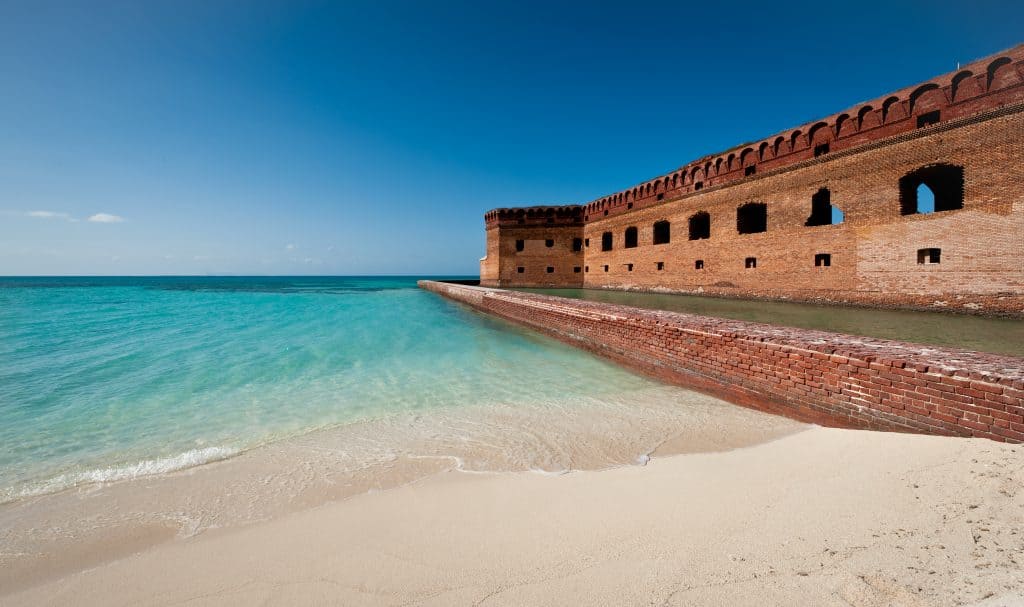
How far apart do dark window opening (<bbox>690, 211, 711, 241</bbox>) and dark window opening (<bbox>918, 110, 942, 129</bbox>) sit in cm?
719

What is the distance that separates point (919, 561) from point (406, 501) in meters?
2.53

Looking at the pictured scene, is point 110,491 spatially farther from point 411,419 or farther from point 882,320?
point 882,320

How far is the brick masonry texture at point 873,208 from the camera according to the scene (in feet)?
29.2

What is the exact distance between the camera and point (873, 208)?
1120cm

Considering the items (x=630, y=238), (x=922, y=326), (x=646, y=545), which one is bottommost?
(x=646, y=545)

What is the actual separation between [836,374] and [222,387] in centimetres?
744

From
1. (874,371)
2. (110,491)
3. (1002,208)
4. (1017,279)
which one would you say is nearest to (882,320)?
(1017,279)

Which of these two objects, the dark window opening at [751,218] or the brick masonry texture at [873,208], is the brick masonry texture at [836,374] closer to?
the brick masonry texture at [873,208]

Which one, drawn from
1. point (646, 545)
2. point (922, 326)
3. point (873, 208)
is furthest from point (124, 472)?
point (873, 208)

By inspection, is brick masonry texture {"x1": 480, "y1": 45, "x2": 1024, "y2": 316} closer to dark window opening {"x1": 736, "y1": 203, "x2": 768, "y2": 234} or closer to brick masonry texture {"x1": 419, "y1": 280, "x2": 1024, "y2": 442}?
dark window opening {"x1": 736, "y1": 203, "x2": 768, "y2": 234}

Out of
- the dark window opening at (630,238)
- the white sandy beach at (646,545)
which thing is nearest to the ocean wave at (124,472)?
the white sandy beach at (646,545)

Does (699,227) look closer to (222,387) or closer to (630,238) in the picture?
(630,238)

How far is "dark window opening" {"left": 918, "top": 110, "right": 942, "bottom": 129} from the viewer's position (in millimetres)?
10197

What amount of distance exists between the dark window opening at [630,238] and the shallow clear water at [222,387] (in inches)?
522
